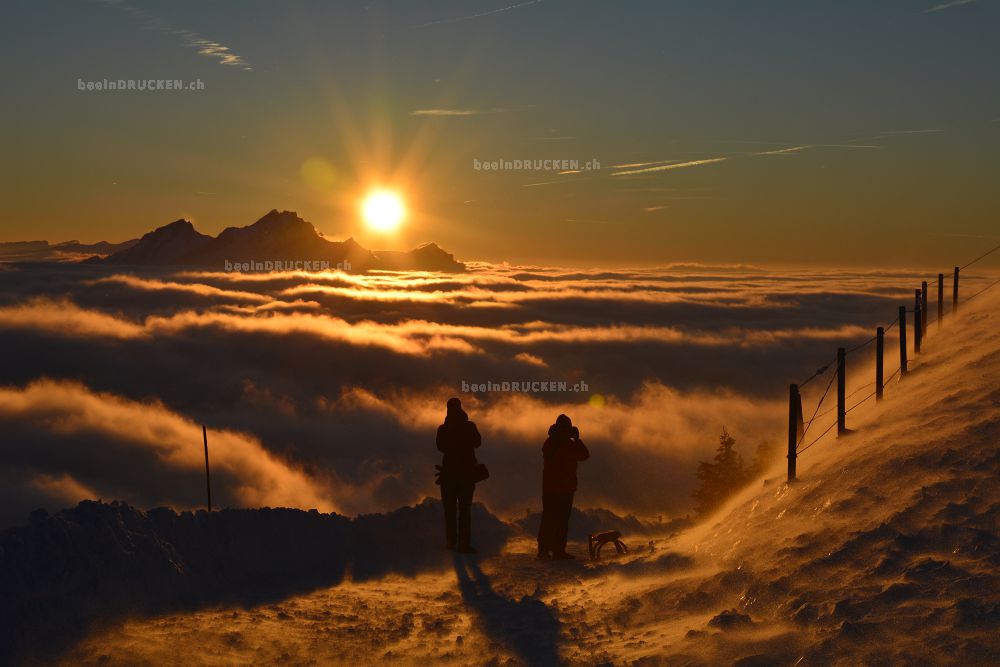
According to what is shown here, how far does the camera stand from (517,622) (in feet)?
28.2

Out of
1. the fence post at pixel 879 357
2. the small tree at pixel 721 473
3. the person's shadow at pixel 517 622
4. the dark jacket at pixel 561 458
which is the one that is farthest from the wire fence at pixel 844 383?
the small tree at pixel 721 473

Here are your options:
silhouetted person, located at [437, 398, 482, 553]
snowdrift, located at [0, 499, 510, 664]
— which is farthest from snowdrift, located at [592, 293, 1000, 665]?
snowdrift, located at [0, 499, 510, 664]

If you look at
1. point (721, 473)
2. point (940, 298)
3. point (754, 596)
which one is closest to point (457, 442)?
point (754, 596)

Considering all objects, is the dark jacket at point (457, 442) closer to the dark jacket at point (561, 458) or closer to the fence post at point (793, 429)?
the dark jacket at point (561, 458)

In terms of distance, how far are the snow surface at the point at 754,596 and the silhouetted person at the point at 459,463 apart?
3.03ft

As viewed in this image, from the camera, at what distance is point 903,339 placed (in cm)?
1439

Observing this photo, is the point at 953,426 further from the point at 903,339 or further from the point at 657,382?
the point at 657,382

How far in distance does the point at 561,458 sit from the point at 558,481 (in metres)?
0.35

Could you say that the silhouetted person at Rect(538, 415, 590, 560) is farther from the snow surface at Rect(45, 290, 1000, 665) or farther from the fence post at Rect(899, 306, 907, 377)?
the fence post at Rect(899, 306, 907, 377)

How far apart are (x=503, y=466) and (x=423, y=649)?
103 metres

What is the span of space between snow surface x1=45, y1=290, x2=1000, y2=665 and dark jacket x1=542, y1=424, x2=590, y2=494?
109cm

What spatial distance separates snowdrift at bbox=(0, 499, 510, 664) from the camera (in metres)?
8.67

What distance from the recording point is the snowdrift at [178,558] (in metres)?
8.67

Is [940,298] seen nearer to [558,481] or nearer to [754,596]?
[558,481]
